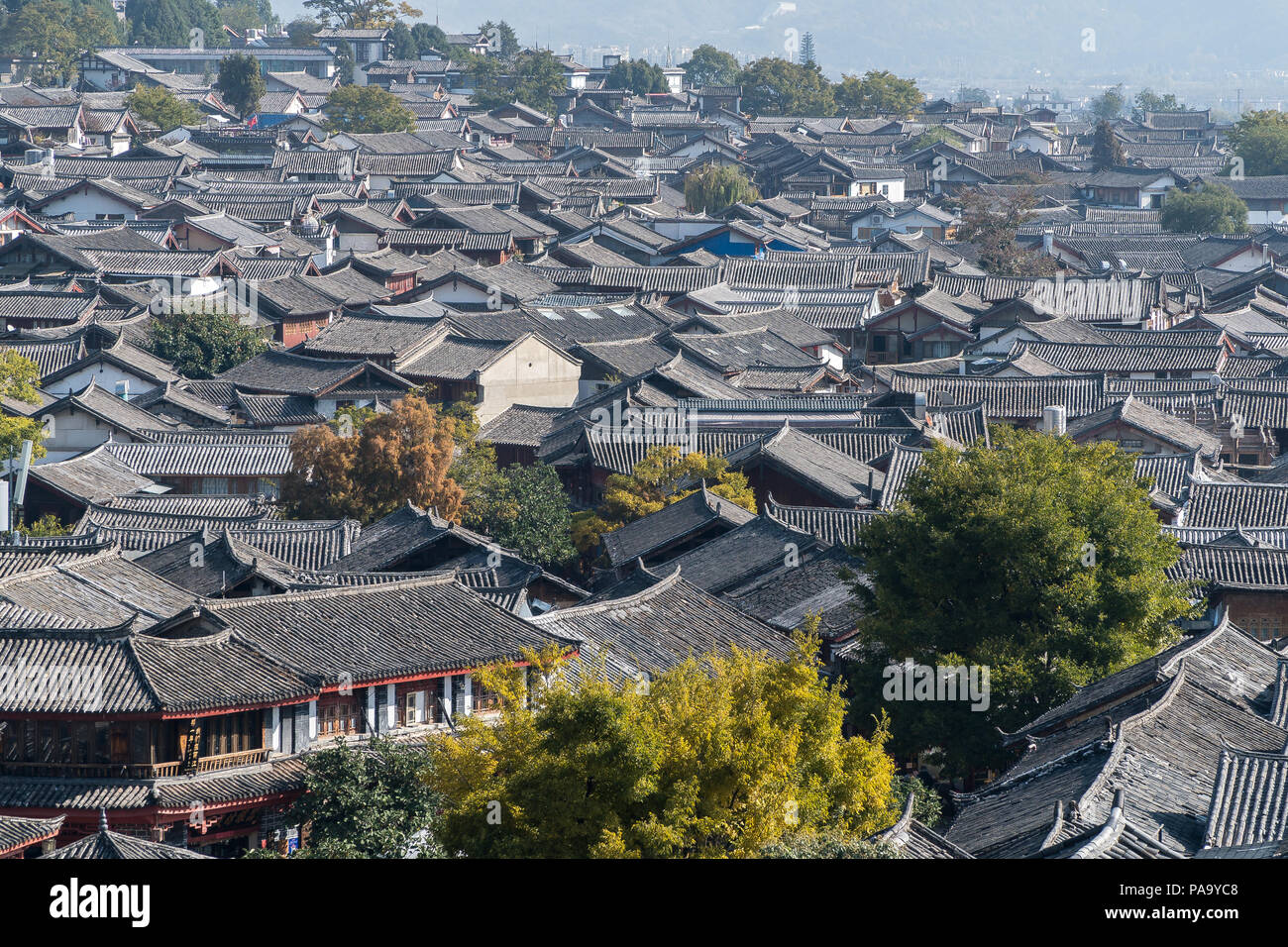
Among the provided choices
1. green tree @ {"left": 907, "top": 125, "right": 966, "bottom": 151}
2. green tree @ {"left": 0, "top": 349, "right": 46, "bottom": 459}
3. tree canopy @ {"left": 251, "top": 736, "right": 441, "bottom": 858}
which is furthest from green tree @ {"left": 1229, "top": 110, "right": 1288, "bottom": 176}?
tree canopy @ {"left": 251, "top": 736, "right": 441, "bottom": 858}

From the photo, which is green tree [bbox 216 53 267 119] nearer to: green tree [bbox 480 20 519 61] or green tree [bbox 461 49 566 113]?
green tree [bbox 461 49 566 113]

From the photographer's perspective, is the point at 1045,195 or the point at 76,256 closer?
the point at 76,256

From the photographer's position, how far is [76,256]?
2446 inches

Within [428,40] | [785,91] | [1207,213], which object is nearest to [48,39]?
[428,40]

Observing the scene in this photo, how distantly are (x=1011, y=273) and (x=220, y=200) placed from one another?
117 feet

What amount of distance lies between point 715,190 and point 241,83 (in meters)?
35.0

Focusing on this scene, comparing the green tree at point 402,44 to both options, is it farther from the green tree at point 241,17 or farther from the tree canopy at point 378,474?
the tree canopy at point 378,474

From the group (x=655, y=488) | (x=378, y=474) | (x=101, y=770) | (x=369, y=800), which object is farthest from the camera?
(x=655, y=488)

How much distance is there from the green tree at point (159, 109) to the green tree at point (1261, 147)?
201 ft

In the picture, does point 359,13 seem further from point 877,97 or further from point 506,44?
point 877,97

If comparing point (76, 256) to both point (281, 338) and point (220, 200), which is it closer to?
point (281, 338)

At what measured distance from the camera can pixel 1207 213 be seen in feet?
285

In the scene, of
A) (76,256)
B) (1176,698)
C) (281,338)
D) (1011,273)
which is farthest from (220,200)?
(1176,698)

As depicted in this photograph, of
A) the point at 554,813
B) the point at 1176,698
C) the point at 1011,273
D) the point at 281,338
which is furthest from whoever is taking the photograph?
the point at 1011,273
